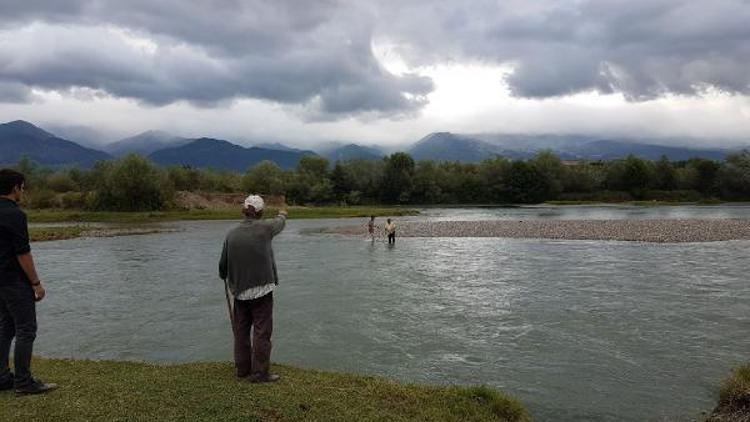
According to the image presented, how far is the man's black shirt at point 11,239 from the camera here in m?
9.40

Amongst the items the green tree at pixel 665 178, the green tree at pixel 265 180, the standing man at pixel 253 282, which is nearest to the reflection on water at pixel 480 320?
the standing man at pixel 253 282

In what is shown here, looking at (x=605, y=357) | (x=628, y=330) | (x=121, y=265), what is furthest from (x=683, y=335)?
(x=121, y=265)

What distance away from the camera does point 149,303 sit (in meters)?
25.8

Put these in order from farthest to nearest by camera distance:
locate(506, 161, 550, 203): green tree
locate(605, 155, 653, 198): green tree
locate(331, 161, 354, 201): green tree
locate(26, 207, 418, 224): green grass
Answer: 1. locate(506, 161, 550, 203): green tree
2. locate(331, 161, 354, 201): green tree
3. locate(605, 155, 653, 198): green tree
4. locate(26, 207, 418, 224): green grass

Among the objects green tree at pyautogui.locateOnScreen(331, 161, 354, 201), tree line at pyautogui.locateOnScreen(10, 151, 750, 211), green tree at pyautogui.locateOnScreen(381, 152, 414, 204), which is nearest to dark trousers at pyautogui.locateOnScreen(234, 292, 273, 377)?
tree line at pyautogui.locateOnScreen(10, 151, 750, 211)

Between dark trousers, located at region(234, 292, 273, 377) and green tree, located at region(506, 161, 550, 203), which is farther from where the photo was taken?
green tree, located at region(506, 161, 550, 203)

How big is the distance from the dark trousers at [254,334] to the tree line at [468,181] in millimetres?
152500

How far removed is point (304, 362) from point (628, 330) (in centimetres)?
1125

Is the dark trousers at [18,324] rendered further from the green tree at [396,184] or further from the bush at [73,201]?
the green tree at [396,184]

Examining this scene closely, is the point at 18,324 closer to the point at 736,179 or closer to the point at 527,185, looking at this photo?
the point at 527,185

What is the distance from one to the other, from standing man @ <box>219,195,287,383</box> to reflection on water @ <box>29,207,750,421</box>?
458 cm

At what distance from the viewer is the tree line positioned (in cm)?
16450

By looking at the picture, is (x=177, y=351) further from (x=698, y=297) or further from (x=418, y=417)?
(x=698, y=297)

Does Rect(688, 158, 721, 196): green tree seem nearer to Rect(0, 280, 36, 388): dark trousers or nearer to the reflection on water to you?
the reflection on water
